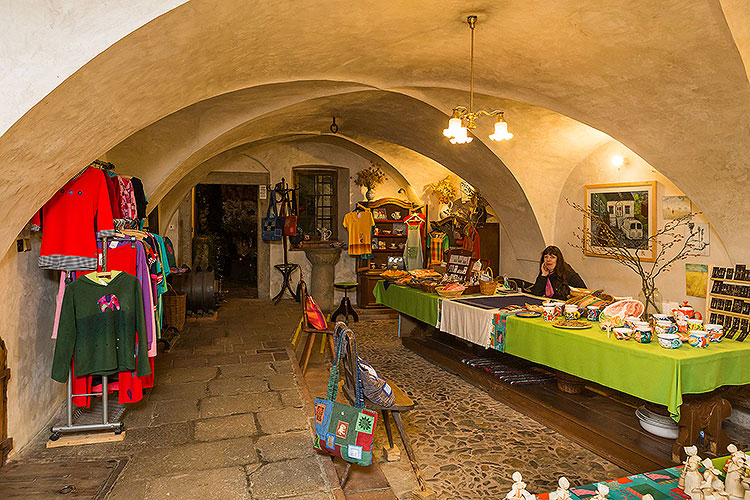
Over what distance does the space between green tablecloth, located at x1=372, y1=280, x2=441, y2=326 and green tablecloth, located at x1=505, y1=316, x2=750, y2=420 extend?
2006 mm

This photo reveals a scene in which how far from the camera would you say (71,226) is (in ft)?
12.4

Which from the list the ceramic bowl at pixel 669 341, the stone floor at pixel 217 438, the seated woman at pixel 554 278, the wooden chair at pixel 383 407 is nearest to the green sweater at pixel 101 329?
the stone floor at pixel 217 438

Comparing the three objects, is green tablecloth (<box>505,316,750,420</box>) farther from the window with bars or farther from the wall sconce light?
the window with bars

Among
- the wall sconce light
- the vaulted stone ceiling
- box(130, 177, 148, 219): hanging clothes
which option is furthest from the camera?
the wall sconce light

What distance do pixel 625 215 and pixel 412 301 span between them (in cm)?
279

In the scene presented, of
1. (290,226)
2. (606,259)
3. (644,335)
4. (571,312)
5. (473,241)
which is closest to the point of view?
(644,335)

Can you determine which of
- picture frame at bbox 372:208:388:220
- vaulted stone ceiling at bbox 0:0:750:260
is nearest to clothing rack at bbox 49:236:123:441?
vaulted stone ceiling at bbox 0:0:750:260

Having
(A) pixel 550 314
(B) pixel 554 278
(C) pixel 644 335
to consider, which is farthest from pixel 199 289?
(C) pixel 644 335

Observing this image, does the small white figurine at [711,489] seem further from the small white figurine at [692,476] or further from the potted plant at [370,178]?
the potted plant at [370,178]

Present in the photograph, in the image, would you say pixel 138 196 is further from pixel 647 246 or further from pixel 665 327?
pixel 647 246

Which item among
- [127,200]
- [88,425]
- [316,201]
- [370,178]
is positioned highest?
[370,178]

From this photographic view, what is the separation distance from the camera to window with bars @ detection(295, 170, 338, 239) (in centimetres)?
1142

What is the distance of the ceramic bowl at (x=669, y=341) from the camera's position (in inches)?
136

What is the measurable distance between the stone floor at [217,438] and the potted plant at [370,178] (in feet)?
17.6
